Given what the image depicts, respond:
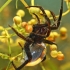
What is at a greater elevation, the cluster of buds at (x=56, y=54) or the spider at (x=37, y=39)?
the spider at (x=37, y=39)

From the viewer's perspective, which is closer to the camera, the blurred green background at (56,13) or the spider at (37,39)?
the spider at (37,39)

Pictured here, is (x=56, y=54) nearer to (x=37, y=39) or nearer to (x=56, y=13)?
(x=37, y=39)

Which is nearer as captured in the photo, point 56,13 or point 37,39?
point 37,39

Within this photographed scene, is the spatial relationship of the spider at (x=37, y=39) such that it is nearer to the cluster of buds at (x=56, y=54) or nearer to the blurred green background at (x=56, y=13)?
the cluster of buds at (x=56, y=54)

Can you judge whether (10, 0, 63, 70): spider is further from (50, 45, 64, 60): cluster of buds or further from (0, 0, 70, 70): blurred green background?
(0, 0, 70, 70): blurred green background

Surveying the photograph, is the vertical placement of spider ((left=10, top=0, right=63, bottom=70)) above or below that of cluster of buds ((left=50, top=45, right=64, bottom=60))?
above

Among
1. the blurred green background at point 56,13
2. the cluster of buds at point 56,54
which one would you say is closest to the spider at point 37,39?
the cluster of buds at point 56,54

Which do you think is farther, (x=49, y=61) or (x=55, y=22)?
(x=49, y=61)

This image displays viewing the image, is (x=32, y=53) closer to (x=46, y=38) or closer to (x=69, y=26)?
(x=46, y=38)

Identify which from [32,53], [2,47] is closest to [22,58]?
[32,53]

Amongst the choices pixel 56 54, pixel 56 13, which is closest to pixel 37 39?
pixel 56 54

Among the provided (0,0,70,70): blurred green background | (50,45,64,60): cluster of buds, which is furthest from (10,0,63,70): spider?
(0,0,70,70): blurred green background
